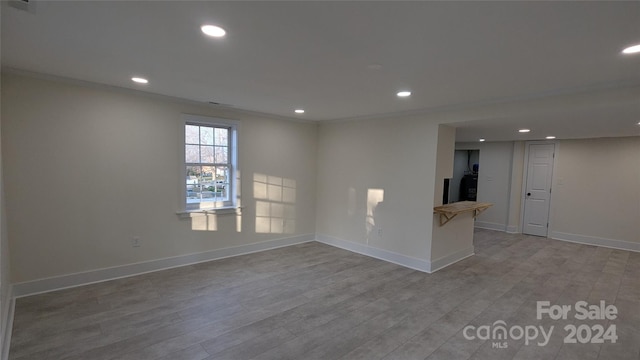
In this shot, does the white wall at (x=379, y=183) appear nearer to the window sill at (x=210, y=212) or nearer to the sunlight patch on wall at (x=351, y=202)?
the sunlight patch on wall at (x=351, y=202)

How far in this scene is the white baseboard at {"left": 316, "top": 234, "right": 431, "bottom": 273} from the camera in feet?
14.4

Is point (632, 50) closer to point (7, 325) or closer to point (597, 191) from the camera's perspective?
point (7, 325)

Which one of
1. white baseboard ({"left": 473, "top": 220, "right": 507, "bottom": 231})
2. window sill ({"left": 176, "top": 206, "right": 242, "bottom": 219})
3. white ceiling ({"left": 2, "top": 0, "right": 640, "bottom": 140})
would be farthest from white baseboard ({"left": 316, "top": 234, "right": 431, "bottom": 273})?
white baseboard ({"left": 473, "top": 220, "right": 507, "bottom": 231})

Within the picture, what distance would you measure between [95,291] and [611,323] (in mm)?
5475

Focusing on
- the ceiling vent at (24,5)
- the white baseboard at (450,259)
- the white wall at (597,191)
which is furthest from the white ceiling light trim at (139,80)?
the white wall at (597,191)

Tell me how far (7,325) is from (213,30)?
2.98 meters

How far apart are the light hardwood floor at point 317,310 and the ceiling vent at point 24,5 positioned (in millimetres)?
2389

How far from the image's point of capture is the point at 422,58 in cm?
228

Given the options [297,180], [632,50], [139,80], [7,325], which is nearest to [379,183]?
[297,180]

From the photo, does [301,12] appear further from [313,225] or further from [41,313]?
[313,225]

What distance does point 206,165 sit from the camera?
456cm

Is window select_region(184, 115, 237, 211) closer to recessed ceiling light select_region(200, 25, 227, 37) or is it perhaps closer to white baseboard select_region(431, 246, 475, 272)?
recessed ceiling light select_region(200, 25, 227, 37)

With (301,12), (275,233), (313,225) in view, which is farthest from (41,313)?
(313,225)

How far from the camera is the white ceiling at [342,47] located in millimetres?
1631
